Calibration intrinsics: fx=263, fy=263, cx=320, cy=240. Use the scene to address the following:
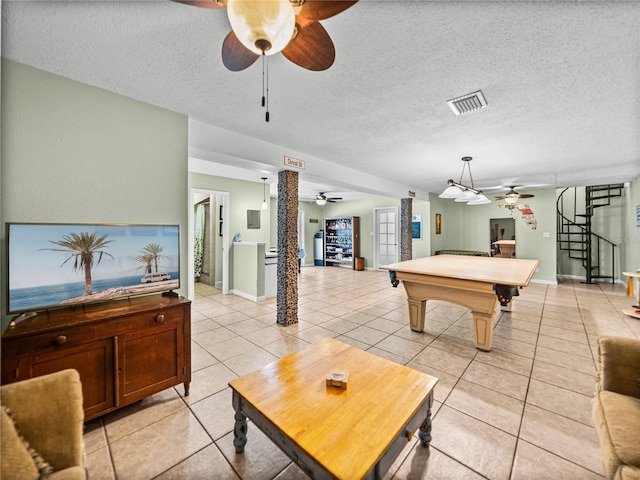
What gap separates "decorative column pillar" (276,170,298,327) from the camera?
377cm

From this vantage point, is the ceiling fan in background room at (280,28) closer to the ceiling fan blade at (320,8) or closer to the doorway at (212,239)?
the ceiling fan blade at (320,8)

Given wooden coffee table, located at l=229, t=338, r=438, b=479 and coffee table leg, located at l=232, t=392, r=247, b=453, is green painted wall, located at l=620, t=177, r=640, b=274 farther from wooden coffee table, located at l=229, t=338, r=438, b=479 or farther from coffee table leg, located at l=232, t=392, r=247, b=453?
coffee table leg, located at l=232, t=392, r=247, b=453

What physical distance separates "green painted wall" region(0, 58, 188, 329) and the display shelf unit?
7204mm

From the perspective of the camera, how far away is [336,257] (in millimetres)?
10117

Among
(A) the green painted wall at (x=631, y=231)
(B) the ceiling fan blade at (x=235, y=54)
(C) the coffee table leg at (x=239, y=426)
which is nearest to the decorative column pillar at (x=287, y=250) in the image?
(C) the coffee table leg at (x=239, y=426)

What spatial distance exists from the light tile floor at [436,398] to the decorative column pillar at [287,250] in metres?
0.25

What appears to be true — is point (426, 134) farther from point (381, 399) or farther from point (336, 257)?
point (336, 257)

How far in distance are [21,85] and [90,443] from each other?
2516mm

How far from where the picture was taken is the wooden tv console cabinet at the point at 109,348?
1.56 meters

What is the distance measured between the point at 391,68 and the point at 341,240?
26.7 feet

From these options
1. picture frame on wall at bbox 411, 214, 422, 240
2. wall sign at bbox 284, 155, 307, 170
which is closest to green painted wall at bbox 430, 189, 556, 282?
picture frame on wall at bbox 411, 214, 422, 240

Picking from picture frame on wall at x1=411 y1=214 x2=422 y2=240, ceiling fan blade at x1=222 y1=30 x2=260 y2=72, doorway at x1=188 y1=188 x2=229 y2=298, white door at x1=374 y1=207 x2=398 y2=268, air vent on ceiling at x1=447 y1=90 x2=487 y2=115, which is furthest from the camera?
white door at x1=374 y1=207 x2=398 y2=268

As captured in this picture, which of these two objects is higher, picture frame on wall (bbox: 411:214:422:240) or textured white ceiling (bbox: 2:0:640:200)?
textured white ceiling (bbox: 2:0:640:200)

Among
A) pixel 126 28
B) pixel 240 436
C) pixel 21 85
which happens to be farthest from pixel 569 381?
pixel 21 85
